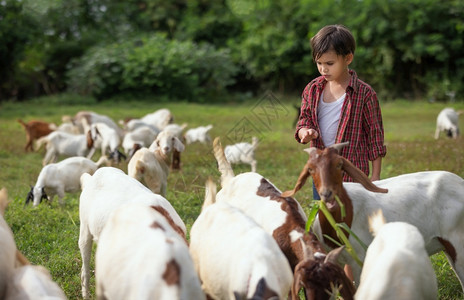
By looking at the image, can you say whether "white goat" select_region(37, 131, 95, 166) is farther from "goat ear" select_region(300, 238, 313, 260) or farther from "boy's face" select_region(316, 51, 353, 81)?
"goat ear" select_region(300, 238, 313, 260)

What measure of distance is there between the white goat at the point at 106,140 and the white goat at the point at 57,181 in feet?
7.17

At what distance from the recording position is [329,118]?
4.99 m

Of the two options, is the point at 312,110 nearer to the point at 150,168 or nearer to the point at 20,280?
the point at 20,280

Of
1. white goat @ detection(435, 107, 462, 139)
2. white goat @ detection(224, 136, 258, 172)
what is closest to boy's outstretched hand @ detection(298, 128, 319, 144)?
white goat @ detection(224, 136, 258, 172)

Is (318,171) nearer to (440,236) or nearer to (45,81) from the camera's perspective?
(440,236)

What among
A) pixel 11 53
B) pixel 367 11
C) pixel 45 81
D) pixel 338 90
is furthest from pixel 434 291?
pixel 45 81

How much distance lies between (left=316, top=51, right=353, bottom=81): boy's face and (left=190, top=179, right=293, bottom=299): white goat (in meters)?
1.41

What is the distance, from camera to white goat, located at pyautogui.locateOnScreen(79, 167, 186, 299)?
15.0 ft

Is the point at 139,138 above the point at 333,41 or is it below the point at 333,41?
below

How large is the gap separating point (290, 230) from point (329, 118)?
48.1 inches

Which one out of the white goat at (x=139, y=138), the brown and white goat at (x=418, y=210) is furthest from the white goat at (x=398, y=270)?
the white goat at (x=139, y=138)

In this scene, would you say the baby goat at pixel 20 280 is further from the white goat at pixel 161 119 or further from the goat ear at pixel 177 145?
the white goat at pixel 161 119

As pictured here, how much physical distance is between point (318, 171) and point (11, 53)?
21.3 m

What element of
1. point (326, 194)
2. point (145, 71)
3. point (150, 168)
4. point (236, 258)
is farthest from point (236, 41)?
point (236, 258)
